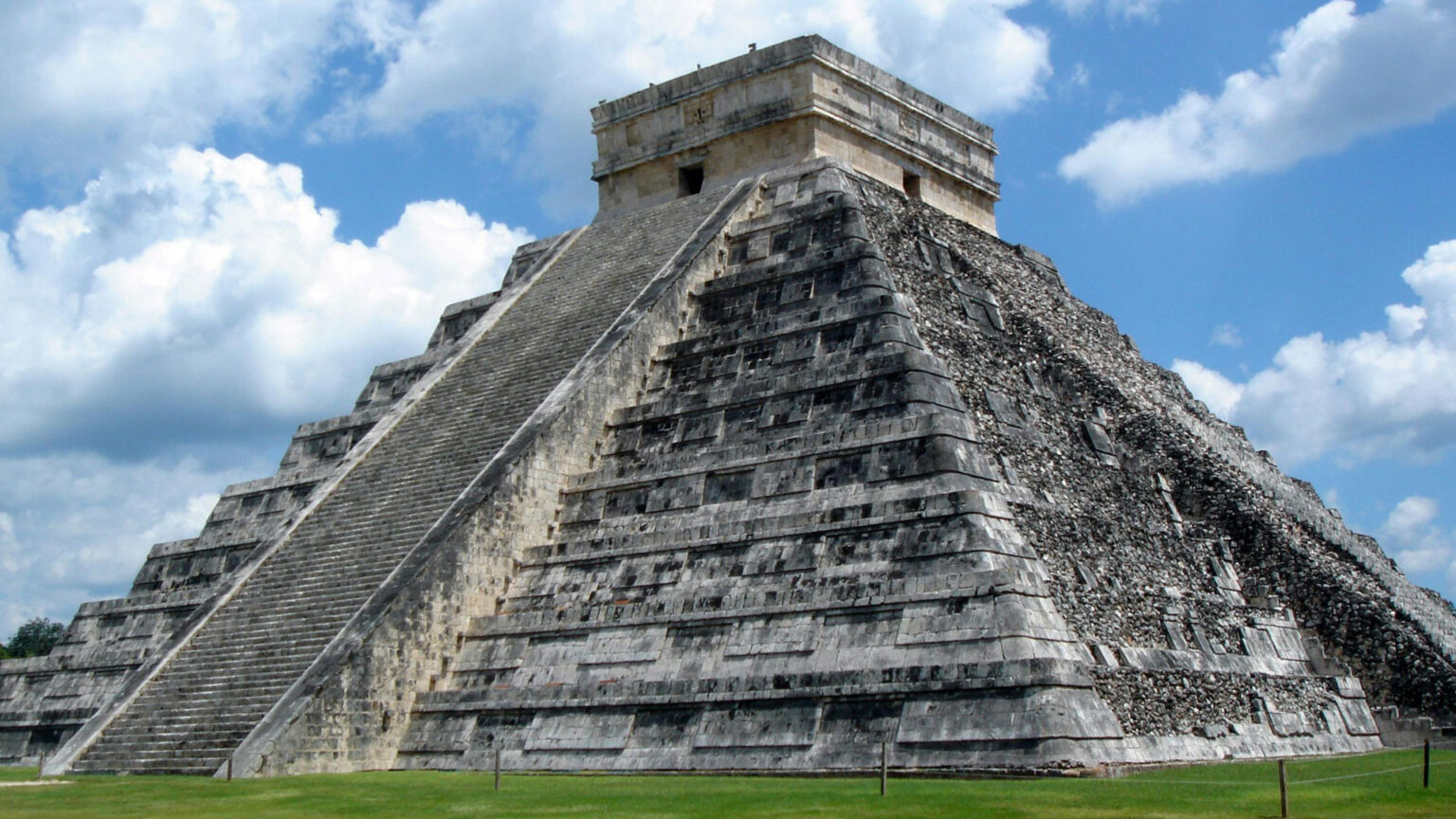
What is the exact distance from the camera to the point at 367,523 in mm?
16984

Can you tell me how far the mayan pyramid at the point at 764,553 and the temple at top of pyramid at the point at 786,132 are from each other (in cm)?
7

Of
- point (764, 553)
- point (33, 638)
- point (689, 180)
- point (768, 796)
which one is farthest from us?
point (33, 638)

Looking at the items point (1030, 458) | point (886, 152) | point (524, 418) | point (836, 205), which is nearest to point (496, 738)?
point (524, 418)

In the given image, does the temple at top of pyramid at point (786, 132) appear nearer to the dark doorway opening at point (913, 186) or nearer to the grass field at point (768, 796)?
the dark doorway opening at point (913, 186)

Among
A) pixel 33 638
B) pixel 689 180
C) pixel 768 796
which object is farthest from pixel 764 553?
pixel 33 638

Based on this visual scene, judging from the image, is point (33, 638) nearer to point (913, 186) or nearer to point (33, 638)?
point (33, 638)

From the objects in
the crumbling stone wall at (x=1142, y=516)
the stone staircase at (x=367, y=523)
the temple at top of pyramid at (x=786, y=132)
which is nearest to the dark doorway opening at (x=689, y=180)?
the temple at top of pyramid at (x=786, y=132)

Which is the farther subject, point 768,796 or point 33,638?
point 33,638

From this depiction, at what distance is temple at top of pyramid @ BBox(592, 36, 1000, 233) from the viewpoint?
2117 centimetres

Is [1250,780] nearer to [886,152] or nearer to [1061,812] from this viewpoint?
[1061,812]

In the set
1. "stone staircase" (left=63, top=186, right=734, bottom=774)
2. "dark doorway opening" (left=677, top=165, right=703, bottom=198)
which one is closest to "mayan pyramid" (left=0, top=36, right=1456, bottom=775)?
"stone staircase" (left=63, top=186, right=734, bottom=774)

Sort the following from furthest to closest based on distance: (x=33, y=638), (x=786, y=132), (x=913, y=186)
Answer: (x=33, y=638) → (x=913, y=186) → (x=786, y=132)

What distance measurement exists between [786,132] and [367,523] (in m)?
8.19

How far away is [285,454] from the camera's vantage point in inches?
840
